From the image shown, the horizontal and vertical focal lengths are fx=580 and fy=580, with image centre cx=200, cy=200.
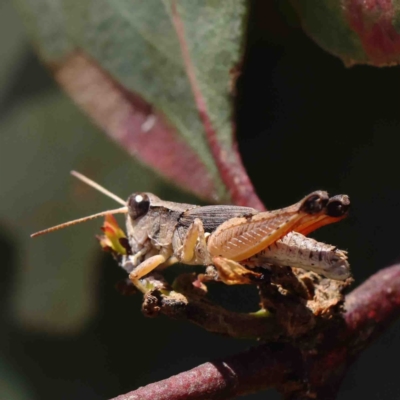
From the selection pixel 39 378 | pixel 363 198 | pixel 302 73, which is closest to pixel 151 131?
pixel 302 73

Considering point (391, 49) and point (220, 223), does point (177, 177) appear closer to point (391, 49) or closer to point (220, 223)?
point (220, 223)

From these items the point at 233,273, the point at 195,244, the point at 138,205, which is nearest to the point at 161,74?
the point at 138,205

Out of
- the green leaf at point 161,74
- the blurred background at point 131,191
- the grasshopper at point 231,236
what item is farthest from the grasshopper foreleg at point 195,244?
the blurred background at point 131,191

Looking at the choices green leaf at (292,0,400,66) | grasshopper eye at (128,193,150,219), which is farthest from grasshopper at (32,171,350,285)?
green leaf at (292,0,400,66)

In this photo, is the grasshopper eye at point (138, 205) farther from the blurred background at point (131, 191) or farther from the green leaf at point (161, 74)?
the blurred background at point (131, 191)

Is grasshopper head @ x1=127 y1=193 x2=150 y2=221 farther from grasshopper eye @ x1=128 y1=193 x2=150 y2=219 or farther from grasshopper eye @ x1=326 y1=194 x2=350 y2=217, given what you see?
grasshopper eye @ x1=326 y1=194 x2=350 y2=217

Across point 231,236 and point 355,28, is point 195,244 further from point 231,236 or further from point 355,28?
point 355,28

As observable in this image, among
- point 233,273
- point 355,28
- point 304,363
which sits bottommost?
point 304,363
